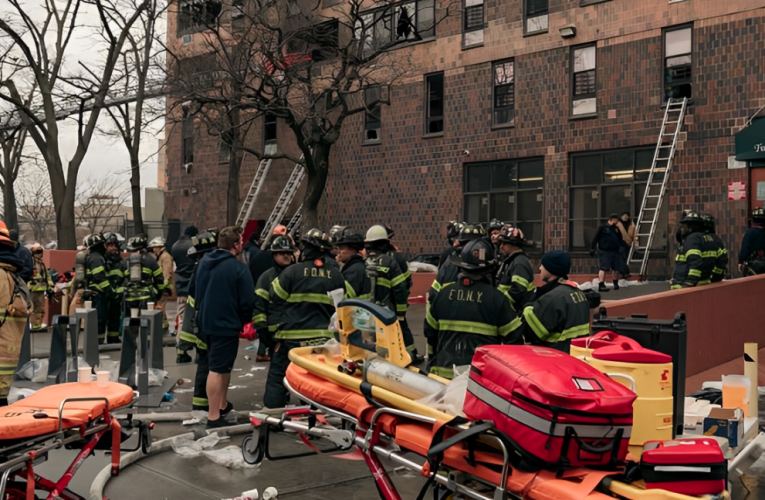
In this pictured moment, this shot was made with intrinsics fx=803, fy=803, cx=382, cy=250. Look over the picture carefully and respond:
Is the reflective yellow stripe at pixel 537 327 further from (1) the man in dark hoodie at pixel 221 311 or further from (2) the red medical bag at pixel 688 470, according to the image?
(1) the man in dark hoodie at pixel 221 311

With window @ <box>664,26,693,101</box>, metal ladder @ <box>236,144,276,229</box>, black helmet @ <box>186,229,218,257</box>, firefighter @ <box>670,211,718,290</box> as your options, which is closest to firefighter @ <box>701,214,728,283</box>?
firefighter @ <box>670,211,718,290</box>

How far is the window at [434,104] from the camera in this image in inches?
982

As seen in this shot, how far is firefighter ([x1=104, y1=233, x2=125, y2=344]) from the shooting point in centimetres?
1406

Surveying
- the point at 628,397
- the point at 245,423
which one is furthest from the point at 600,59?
the point at 628,397

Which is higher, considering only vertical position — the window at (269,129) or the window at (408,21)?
the window at (408,21)

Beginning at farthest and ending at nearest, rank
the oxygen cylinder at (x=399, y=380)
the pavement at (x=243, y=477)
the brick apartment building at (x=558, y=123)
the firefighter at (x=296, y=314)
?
the brick apartment building at (x=558, y=123)
the firefighter at (x=296, y=314)
the pavement at (x=243, y=477)
the oxygen cylinder at (x=399, y=380)

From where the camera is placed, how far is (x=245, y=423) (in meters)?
8.02

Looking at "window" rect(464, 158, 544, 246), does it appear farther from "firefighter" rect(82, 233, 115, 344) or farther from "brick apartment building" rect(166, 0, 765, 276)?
"firefighter" rect(82, 233, 115, 344)

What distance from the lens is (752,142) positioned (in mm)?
16125

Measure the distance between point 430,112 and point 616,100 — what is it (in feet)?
20.8

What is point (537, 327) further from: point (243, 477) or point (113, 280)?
point (113, 280)

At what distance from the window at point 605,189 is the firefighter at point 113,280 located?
12.4m

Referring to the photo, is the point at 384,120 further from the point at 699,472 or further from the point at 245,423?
the point at 699,472

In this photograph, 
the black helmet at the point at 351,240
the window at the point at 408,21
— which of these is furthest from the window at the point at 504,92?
the black helmet at the point at 351,240
